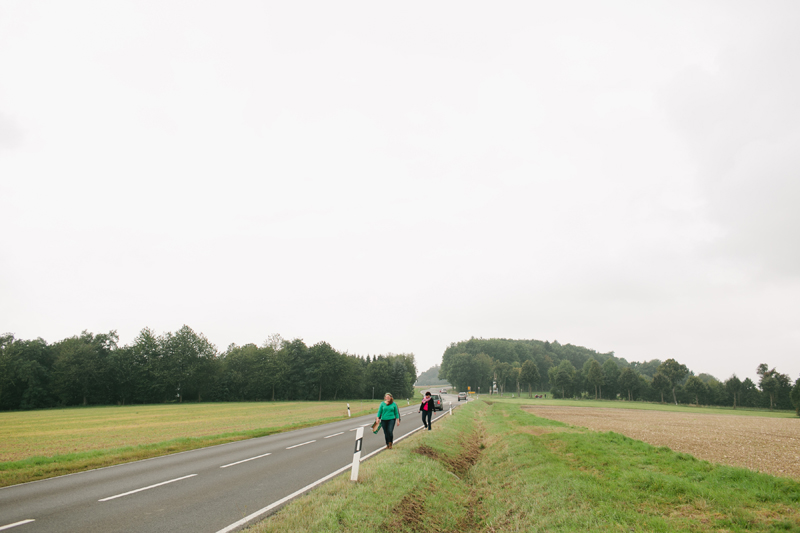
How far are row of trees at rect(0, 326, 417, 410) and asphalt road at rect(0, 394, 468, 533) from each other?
81.7 meters

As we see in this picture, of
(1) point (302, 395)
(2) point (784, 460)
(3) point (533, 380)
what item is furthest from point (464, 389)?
(2) point (784, 460)

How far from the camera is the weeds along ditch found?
6.71 m

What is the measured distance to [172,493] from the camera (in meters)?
8.96

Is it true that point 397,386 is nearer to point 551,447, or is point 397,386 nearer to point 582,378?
point 582,378

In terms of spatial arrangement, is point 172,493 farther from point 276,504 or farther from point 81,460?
point 81,460

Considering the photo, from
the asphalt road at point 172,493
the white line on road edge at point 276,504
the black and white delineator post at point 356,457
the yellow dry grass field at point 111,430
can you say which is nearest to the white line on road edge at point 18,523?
the asphalt road at point 172,493

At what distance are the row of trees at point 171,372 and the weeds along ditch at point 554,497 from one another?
3348 inches

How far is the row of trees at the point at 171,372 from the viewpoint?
75750 mm

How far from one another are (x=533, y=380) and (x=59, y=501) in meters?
131

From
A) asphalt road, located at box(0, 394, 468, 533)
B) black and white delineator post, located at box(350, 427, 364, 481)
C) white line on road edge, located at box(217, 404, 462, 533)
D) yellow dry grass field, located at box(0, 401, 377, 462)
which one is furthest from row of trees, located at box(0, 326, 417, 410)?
black and white delineator post, located at box(350, 427, 364, 481)

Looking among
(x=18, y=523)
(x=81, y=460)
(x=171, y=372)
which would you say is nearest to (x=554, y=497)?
(x=18, y=523)

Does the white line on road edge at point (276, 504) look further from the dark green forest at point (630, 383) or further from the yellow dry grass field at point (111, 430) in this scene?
the dark green forest at point (630, 383)

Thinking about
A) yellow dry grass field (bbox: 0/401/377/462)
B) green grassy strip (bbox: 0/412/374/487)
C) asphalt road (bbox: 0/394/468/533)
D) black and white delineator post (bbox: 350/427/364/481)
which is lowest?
yellow dry grass field (bbox: 0/401/377/462)

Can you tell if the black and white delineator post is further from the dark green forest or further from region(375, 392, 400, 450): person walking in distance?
the dark green forest
